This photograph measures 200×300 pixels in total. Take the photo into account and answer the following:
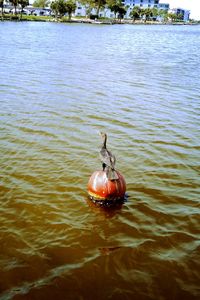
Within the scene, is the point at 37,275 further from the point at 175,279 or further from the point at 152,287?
the point at 175,279

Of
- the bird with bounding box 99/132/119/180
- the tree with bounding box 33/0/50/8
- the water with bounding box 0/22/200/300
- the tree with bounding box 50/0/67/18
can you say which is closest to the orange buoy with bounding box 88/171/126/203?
the bird with bounding box 99/132/119/180

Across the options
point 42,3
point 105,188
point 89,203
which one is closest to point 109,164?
point 105,188

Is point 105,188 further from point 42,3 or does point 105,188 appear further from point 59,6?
point 42,3

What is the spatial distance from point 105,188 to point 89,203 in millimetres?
700

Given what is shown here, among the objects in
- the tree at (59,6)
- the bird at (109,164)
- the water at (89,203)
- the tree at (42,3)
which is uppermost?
the tree at (42,3)

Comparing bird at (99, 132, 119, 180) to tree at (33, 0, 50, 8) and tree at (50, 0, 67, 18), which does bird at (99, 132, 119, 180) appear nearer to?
tree at (50, 0, 67, 18)

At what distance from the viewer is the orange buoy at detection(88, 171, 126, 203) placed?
748 cm

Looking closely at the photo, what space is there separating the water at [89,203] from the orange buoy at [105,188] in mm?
313

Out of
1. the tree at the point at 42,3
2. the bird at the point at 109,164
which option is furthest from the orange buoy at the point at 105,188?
the tree at the point at 42,3

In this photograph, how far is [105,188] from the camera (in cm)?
747

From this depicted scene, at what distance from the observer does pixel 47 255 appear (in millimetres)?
6195

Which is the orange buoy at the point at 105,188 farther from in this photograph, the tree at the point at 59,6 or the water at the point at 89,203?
the tree at the point at 59,6

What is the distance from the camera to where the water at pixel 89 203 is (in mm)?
5715

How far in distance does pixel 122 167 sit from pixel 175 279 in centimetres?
439
